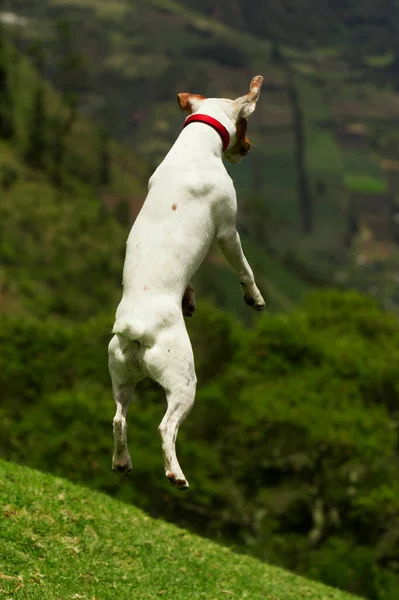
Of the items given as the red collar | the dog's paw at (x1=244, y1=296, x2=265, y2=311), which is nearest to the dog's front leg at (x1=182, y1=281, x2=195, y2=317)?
the dog's paw at (x1=244, y1=296, x2=265, y2=311)

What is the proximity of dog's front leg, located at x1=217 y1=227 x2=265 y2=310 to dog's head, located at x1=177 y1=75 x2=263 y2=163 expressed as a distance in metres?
0.94

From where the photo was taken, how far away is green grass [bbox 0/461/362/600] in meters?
9.71

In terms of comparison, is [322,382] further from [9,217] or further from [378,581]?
[9,217]

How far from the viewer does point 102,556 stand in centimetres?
1083

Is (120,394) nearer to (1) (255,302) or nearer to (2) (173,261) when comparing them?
(2) (173,261)

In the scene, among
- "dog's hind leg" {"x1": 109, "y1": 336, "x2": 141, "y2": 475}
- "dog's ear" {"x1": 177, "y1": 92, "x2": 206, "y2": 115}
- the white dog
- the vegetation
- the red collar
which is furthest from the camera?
the vegetation

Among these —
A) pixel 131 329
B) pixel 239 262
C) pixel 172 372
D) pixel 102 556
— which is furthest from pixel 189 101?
pixel 102 556

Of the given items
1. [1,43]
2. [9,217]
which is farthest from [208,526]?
[1,43]

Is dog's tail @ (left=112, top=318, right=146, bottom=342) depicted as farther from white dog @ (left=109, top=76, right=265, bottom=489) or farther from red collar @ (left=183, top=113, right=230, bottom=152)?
red collar @ (left=183, top=113, right=230, bottom=152)

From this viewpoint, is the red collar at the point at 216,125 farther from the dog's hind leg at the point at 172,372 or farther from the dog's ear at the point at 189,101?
the dog's hind leg at the point at 172,372

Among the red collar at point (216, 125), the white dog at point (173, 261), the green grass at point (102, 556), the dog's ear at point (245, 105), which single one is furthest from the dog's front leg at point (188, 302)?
the green grass at point (102, 556)

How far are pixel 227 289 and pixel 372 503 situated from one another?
126 m

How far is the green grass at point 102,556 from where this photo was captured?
31.9ft

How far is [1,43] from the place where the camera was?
14325cm
